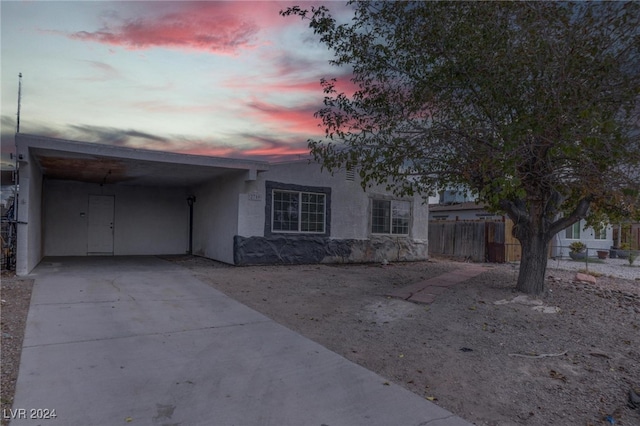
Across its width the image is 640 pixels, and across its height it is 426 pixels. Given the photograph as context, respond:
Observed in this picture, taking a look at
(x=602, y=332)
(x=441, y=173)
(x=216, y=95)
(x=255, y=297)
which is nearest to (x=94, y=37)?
(x=216, y=95)

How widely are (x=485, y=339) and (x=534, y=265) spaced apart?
10.4 feet

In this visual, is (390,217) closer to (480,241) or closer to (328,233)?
(328,233)

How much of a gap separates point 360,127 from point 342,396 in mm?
5602

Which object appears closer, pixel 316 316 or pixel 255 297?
pixel 316 316

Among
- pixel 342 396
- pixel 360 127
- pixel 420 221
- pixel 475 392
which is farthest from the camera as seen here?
pixel 420 221

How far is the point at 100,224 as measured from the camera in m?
13.9

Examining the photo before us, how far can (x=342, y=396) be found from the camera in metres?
3.37

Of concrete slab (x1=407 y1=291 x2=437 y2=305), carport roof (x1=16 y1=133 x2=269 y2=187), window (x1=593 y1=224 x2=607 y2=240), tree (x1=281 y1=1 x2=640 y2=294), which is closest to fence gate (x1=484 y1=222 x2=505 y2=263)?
window (x1=593 y1=224 x2=607 y2=240)

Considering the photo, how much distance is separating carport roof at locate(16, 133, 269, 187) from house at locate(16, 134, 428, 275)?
0.09 ft

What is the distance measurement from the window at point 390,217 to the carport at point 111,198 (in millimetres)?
5060

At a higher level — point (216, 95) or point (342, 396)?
point (216, 95)

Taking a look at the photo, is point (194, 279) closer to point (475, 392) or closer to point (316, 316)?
point (316, 316)

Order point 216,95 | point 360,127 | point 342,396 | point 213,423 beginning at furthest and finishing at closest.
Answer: point 216,95 < point 360,127 < point 342,396 < point 213,423

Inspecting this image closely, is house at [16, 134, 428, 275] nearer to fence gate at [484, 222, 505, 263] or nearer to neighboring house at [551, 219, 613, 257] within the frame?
fence gate at [484, 222, 505, 263]
